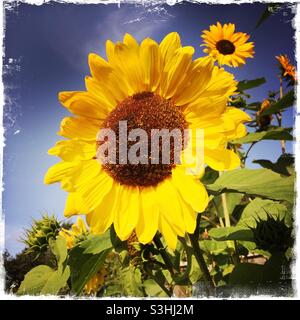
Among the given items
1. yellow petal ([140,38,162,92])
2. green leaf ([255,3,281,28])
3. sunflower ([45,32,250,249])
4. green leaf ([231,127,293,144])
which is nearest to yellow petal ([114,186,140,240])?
sunflower ([45,32,250,249])

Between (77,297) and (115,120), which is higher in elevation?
(115,120)

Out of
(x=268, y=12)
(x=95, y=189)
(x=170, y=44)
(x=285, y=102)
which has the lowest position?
(x=95, y=189)

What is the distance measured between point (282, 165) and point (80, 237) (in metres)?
0.94

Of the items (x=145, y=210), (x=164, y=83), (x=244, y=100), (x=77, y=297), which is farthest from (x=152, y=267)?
(x=244, y=100)

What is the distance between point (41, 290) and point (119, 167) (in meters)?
0.52

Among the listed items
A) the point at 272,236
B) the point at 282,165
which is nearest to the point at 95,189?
the point at 272,236

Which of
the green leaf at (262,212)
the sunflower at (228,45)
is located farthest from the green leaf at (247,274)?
the sunflower at (228,45)

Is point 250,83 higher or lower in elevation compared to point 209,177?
higher

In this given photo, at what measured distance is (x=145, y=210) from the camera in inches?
45.4

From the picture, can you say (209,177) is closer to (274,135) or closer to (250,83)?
(274,135)

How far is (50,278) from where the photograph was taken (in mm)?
1373

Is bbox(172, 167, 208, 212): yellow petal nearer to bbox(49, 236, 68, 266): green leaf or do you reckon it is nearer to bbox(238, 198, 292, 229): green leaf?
bbox(238, 198, 292, 229): green leaf

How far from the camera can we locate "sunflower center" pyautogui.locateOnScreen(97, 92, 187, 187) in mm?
1156
